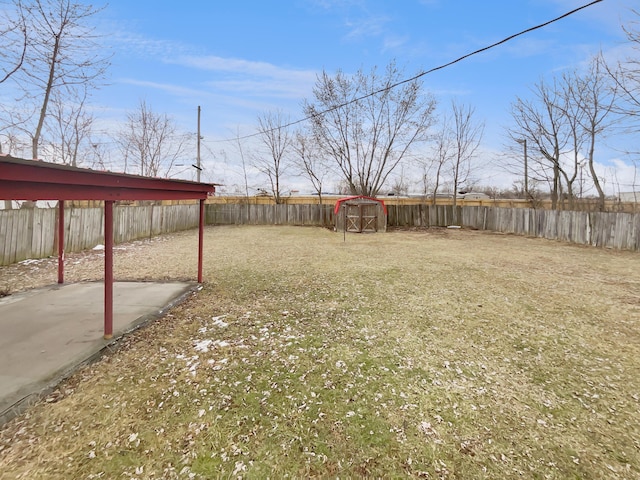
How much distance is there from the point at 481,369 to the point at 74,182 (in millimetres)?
4203

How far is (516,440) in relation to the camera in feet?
7.11

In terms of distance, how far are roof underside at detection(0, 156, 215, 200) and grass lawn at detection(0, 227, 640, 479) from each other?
1635 mm

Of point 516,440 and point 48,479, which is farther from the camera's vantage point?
point 516,440

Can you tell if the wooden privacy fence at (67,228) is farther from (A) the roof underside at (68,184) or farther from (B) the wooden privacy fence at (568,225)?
(B) the wooden privacy fence at (568,225)

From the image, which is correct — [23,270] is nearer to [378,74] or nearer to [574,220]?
→ [574,220]

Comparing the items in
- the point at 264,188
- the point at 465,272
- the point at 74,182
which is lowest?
the point at 465,272

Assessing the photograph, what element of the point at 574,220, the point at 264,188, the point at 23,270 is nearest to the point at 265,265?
the point at 23,270

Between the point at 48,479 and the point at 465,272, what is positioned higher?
the point at 465,272

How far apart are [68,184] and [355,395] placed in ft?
10.2

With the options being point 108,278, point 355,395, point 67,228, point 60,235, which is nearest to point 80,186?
point 108,278

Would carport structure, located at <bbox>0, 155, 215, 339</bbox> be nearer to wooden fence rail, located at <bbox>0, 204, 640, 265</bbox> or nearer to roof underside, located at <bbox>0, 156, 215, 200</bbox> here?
roof underside, located at <bbox>0, 156, 215, 200</bbox>

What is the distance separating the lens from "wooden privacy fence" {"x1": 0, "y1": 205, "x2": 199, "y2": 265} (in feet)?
24.5

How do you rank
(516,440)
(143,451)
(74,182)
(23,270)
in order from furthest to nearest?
1. (23,270)
2. (74,182)
3. (516,440)
4. (143,451)

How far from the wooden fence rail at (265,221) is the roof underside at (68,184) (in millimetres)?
6010
